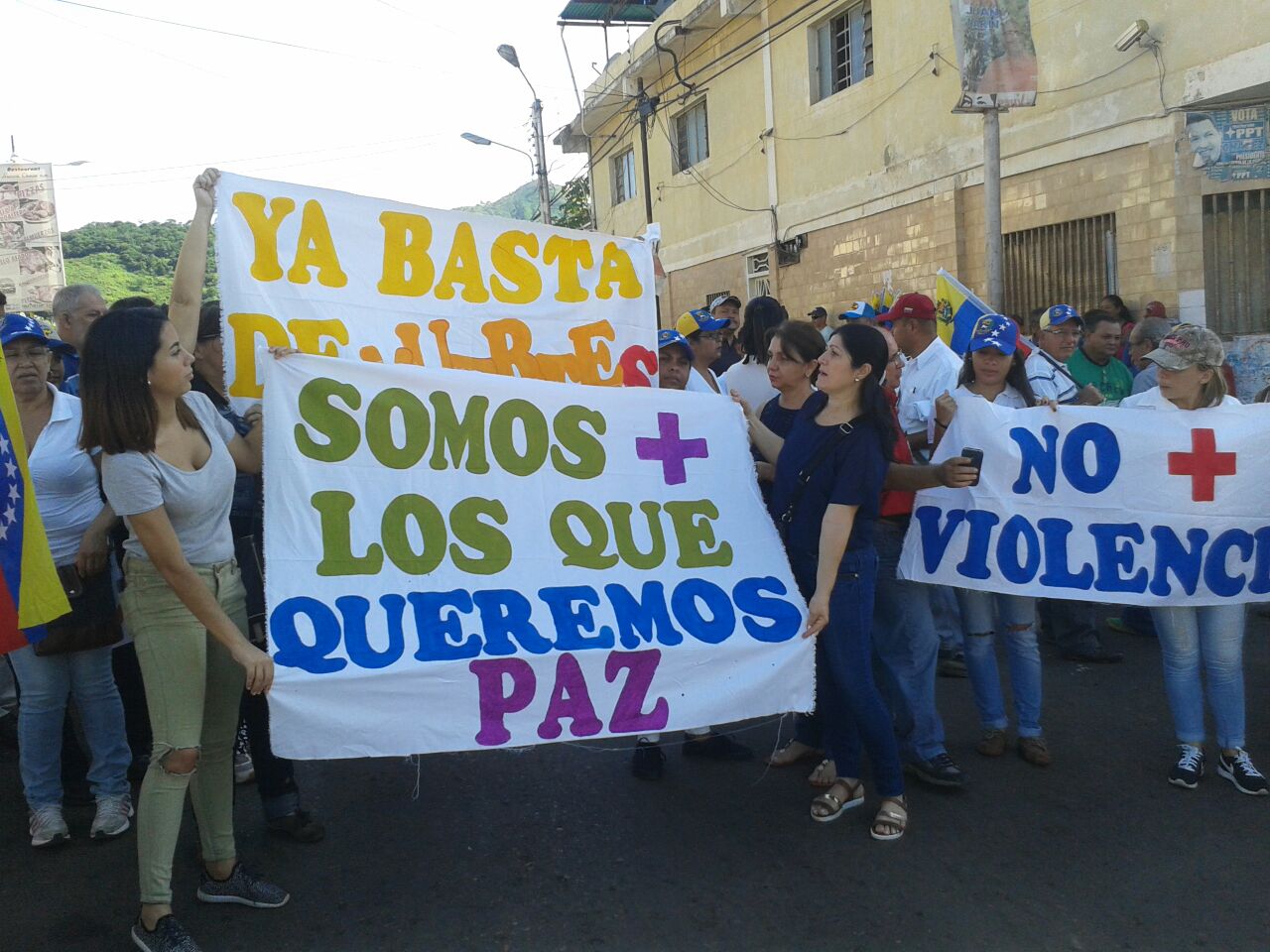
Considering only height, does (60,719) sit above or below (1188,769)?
above

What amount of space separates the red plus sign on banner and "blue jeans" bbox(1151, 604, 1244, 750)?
472 mm

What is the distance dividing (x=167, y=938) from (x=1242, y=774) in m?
3.83

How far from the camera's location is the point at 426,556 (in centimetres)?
348

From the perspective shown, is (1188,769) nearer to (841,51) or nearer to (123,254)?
(841,51)

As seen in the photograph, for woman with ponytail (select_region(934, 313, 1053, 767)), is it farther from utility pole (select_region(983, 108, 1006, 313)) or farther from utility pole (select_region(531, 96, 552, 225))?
utility pole (select_region(531, 96, 552, 225))

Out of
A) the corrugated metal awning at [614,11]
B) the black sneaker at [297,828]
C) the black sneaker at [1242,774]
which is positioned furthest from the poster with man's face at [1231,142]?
the corrugated metal awning at [614,11]

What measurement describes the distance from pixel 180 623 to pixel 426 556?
0.76 meters

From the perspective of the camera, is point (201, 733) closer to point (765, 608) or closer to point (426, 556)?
point (426, 556)

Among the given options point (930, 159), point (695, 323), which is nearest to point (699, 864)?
point (695, 323)

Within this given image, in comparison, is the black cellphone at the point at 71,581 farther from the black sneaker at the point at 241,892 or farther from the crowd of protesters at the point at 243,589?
the black sneaker at the point at 241,892

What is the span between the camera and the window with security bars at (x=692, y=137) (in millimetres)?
21328

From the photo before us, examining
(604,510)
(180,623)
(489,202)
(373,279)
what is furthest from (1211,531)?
(489,202)

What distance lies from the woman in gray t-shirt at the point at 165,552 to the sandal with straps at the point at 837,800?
2077 millimetres

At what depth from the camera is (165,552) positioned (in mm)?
2973
